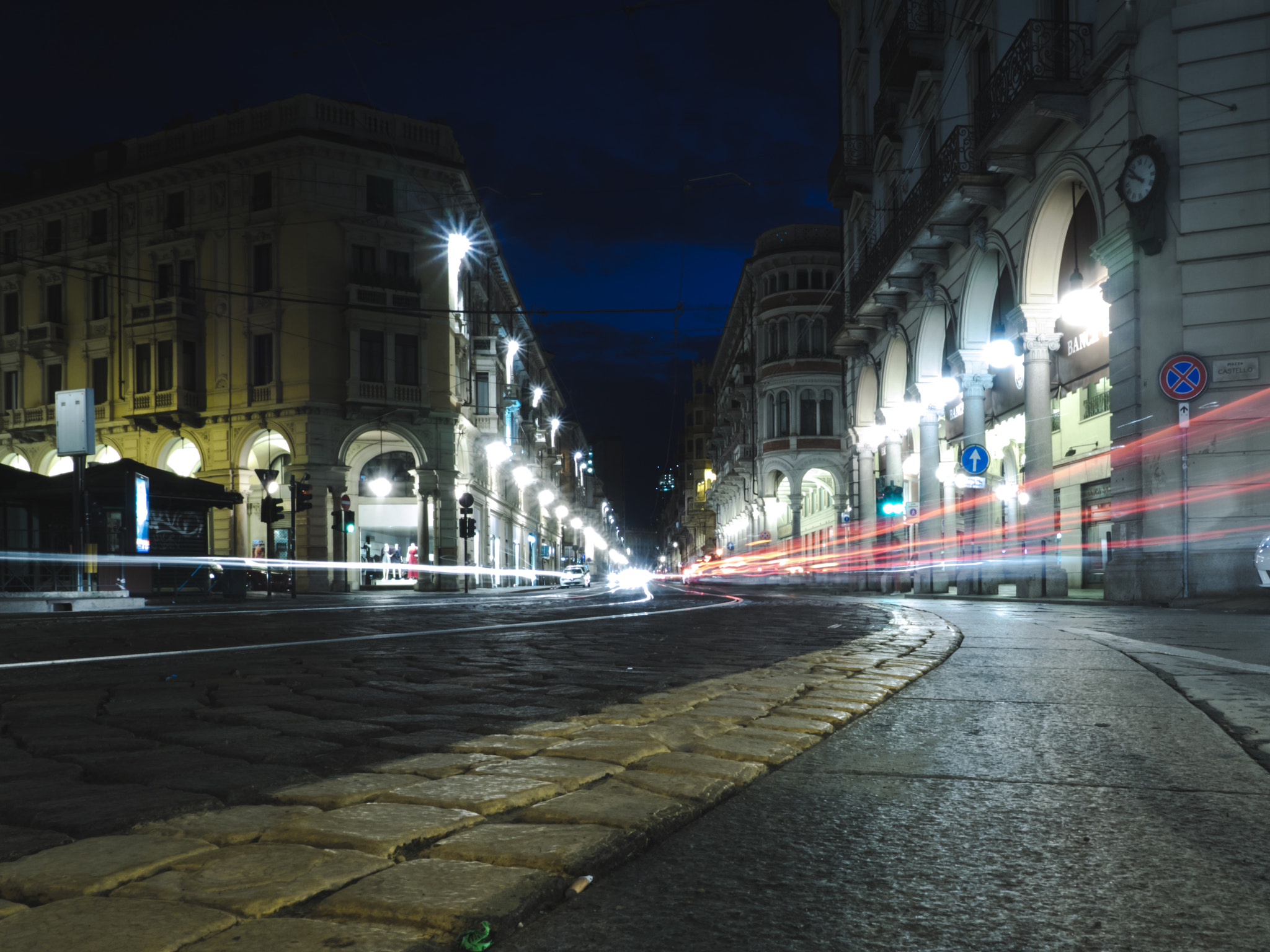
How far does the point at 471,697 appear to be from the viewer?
4.62 metres

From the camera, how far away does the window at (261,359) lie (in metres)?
36.5

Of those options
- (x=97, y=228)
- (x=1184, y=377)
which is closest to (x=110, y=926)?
(x=1184, y=377)

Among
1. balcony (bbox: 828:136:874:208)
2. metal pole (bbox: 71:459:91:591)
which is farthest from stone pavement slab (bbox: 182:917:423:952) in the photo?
balcony (bbox: 828:136:874:208)

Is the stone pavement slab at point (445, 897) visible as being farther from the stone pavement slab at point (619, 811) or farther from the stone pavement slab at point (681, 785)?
the stone pavement slab at point (681, 785)

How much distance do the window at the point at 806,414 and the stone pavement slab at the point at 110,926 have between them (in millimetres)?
47288

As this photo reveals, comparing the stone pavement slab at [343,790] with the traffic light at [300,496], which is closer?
the stone pavement slab at [343,790]

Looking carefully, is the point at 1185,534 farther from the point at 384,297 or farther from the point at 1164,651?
the point at 384,297

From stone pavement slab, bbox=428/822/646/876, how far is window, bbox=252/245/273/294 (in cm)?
3722

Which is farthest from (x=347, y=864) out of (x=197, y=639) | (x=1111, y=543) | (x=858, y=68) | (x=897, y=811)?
(x=858, y=68)

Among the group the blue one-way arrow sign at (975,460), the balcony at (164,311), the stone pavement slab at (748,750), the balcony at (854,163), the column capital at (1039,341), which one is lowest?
the stone pavement slab at (748,750)

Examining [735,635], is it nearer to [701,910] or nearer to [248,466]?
[701,910]

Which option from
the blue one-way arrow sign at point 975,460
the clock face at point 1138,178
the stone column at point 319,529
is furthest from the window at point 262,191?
the clock face at point 1138,178

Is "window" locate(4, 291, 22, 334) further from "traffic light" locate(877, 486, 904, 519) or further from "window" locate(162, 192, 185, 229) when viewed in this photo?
"traffic light" locate(877, 486, 904, 519)

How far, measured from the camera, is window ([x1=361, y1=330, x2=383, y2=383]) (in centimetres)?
3659
